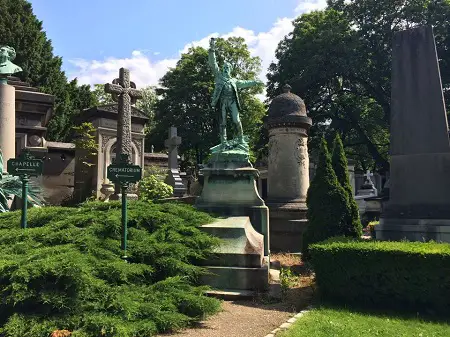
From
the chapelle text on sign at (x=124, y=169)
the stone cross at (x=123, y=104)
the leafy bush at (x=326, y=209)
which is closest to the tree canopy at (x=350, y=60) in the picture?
the stone cross at (x=123, y=104)

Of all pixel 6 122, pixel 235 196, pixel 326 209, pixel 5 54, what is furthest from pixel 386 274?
pixel 5 54

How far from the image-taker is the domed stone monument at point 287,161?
39.1 feet

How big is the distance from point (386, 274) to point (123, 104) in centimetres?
1059

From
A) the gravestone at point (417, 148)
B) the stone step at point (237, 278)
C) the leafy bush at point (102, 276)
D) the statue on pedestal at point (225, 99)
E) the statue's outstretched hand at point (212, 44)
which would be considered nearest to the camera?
the leafy bush at point (102, 276)

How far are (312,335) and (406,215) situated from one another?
177 inches

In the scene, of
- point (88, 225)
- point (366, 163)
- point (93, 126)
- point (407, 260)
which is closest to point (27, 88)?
point (93, 126)

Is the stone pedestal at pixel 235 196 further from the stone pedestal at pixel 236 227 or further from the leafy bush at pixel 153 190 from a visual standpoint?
the leafy bush at pixel 153 190

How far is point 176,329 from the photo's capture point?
4625 millimetres

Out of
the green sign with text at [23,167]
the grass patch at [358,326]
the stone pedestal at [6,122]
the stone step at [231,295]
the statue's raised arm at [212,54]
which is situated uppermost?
the statue's raised arm at [212,54]

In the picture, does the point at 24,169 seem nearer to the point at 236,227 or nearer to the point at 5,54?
the point at 236,227

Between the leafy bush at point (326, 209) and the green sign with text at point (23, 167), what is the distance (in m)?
5.74

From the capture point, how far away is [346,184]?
9148 millimetres

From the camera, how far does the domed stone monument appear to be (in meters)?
11.9

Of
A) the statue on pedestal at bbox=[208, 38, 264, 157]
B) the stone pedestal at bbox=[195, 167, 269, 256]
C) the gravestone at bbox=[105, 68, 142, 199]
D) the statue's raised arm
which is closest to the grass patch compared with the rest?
the stone pedestal at bbox=[195, 167, 269, 256]
